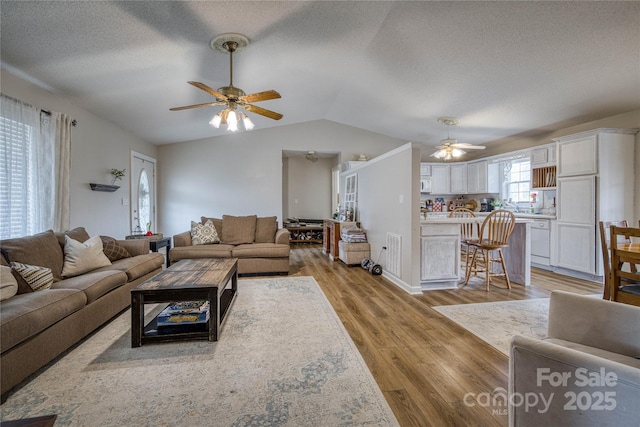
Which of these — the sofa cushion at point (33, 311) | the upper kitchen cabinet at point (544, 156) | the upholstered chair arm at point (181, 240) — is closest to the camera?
the sofa cushion at point (33, 311)

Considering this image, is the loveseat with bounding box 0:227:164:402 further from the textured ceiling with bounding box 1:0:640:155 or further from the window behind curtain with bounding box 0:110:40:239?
the textured ceiling with bounding box 1:0:640:155

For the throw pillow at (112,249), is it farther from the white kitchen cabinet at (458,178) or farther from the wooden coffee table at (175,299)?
the white kitchen cabinet at (458,178)

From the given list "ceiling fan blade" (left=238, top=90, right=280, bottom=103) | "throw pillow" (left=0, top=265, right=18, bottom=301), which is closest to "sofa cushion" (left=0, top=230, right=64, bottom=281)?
"throw pillow" (left=0, top=265, right=18, bottom=301)

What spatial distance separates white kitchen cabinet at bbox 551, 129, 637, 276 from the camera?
405cm

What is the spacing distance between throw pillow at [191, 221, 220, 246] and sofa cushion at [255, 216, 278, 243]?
69 cm

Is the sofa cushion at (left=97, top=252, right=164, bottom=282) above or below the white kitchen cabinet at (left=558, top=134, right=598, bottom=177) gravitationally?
below

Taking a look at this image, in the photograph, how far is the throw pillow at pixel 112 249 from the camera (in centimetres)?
329

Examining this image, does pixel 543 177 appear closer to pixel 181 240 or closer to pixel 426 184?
pixel 426 184

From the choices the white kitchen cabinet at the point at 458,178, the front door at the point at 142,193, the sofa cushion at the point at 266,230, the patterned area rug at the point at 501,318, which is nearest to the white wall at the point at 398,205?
the patterned area rug at the point at 501,318

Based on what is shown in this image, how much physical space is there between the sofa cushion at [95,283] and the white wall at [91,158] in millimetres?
1598

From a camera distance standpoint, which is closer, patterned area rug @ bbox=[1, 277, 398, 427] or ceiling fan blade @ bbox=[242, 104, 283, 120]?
patterned area rug @ bbox=[1, 277, 398, 427]

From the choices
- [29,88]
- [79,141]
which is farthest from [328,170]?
[29,88]

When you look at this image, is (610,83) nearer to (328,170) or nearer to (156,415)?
(156,415)

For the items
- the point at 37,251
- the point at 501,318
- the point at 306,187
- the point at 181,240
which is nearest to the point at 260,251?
the point at 181,240
